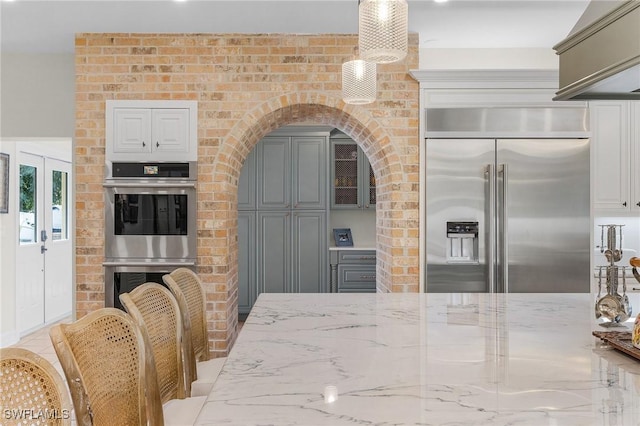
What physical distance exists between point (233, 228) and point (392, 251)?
4.20 ft

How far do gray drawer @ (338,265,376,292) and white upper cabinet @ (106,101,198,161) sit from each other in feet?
8.65

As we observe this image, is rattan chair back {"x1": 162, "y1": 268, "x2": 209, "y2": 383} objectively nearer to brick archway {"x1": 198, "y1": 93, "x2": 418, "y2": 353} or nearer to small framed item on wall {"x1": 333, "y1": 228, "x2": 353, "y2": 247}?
brick archway {"x1": 198, "y1": 93, "x2": 418, "y2": 353}

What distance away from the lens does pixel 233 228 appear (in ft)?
13.1

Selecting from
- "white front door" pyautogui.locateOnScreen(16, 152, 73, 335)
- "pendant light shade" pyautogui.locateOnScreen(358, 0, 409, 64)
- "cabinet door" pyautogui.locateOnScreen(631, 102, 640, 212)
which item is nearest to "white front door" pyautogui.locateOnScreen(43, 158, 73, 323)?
"white front door" pyautogui.locateOnScreen(16, 152, 73, 335)

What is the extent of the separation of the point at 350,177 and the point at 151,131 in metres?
2.86

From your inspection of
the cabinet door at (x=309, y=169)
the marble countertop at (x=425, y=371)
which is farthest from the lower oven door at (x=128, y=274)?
the cabinet door at (x=309, y=169)

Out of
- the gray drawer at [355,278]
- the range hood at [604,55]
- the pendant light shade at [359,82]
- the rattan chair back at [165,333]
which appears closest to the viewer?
A: the range hood at [604,55]

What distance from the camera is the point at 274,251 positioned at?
574 cm

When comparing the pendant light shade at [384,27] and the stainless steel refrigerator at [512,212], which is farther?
the stainless steel refrigerator at [512,212]

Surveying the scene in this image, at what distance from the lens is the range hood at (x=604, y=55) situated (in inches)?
54.1

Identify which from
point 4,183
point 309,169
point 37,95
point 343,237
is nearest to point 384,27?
point 37,95

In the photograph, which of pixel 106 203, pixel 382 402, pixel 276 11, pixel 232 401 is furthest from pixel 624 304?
pixel 106 203

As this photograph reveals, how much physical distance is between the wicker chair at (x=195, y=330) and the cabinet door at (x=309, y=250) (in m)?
3.44

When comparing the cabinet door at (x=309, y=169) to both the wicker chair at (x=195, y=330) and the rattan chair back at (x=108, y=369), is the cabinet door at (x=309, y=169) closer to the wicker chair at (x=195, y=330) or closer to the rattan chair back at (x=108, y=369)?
the wicker chair at (x=195, y=330)
